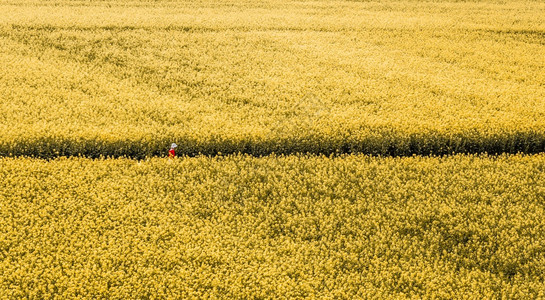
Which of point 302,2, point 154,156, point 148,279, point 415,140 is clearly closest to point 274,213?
point 148,279

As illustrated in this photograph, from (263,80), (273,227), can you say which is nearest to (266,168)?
(273,227)

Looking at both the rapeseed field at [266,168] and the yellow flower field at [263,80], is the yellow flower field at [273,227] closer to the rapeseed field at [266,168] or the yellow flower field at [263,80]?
the rapeseed field at [266,168]

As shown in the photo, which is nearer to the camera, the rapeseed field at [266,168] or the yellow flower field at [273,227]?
the yellow flower field at [273,227]

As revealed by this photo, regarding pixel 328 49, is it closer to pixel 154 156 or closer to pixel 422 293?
pixel 154 156

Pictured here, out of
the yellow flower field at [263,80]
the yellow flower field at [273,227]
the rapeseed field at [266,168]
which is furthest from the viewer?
the yellow flower field at [263,80]

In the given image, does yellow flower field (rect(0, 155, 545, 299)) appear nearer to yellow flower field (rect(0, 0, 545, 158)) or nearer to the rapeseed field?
the rapeseed field

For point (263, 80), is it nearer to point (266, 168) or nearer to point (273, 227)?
point (266, 168)

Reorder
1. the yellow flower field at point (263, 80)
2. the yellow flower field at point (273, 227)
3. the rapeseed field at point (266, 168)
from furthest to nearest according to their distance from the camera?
the yellow flower field at point (263, 80)
the rapeseed field at point (266, 168)
the yellow flower field at point (273, 227)

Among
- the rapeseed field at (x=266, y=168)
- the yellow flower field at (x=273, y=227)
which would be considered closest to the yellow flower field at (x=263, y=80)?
the rapeseed field at (x=266, y=168)
